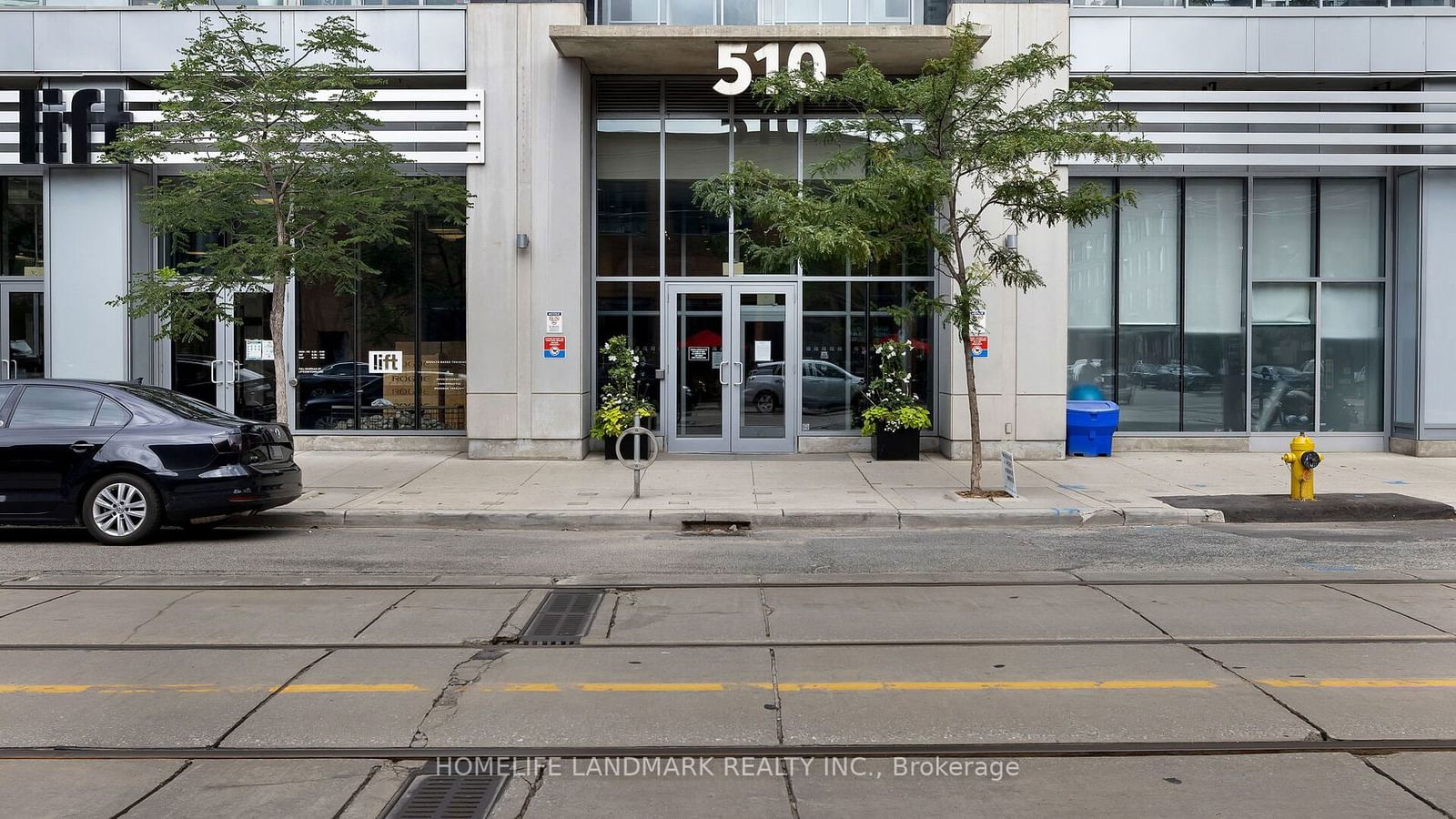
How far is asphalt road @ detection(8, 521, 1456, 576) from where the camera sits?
9742 mm

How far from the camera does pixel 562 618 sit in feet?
25.2

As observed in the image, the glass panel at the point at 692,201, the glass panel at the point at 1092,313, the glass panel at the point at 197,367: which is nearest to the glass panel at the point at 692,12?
the glass panel at the point at 692,201

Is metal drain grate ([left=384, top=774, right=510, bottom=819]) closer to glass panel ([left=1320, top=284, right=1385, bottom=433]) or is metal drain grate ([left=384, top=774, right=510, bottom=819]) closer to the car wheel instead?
the car wheel

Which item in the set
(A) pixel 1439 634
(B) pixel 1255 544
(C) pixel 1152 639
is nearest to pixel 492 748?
(C) pixel 1152 639

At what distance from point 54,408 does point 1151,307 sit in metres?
15.4

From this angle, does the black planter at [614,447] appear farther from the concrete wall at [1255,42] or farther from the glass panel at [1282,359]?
the glass panel at [1282,359]

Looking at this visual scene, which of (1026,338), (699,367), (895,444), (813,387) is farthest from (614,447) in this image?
(1026,338)

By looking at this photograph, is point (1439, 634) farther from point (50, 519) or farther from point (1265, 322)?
Answer: point (1265, 322)

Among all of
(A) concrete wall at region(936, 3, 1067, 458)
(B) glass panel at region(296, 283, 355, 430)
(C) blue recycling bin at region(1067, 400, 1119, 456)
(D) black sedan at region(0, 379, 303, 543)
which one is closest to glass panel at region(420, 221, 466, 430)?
(B) glass panel at region(296, 283, 355, 430)

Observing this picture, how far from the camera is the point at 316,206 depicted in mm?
13883

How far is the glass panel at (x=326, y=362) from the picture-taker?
18.5m

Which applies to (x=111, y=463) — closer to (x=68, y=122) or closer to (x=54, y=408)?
(x=54, y=408)

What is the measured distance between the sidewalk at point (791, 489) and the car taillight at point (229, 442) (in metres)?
1.68

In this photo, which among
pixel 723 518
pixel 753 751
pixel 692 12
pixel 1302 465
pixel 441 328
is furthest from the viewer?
pixel 441 328
